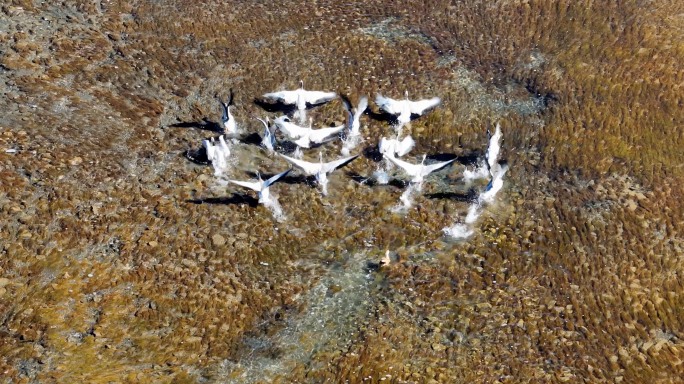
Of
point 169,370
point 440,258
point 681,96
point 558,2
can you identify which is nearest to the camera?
point 169,370

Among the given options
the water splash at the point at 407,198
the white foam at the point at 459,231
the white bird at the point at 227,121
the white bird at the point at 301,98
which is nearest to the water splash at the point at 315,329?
the water splash at the point at 407,198

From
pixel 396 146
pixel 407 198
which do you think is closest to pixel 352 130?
pixel 396 146

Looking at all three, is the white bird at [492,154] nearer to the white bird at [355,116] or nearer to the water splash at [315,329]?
the white bird at [355,116]

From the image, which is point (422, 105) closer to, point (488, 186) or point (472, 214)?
Answer: point (488, 186)

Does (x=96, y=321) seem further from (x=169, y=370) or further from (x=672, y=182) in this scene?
(x=672, y=182)

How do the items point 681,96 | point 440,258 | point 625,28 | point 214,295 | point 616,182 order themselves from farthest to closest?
point 625,28 < point 681,96 < point 616,182 < point 440,258 < point 214,295

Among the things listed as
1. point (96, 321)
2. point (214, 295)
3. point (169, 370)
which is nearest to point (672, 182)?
point (214, 295)
